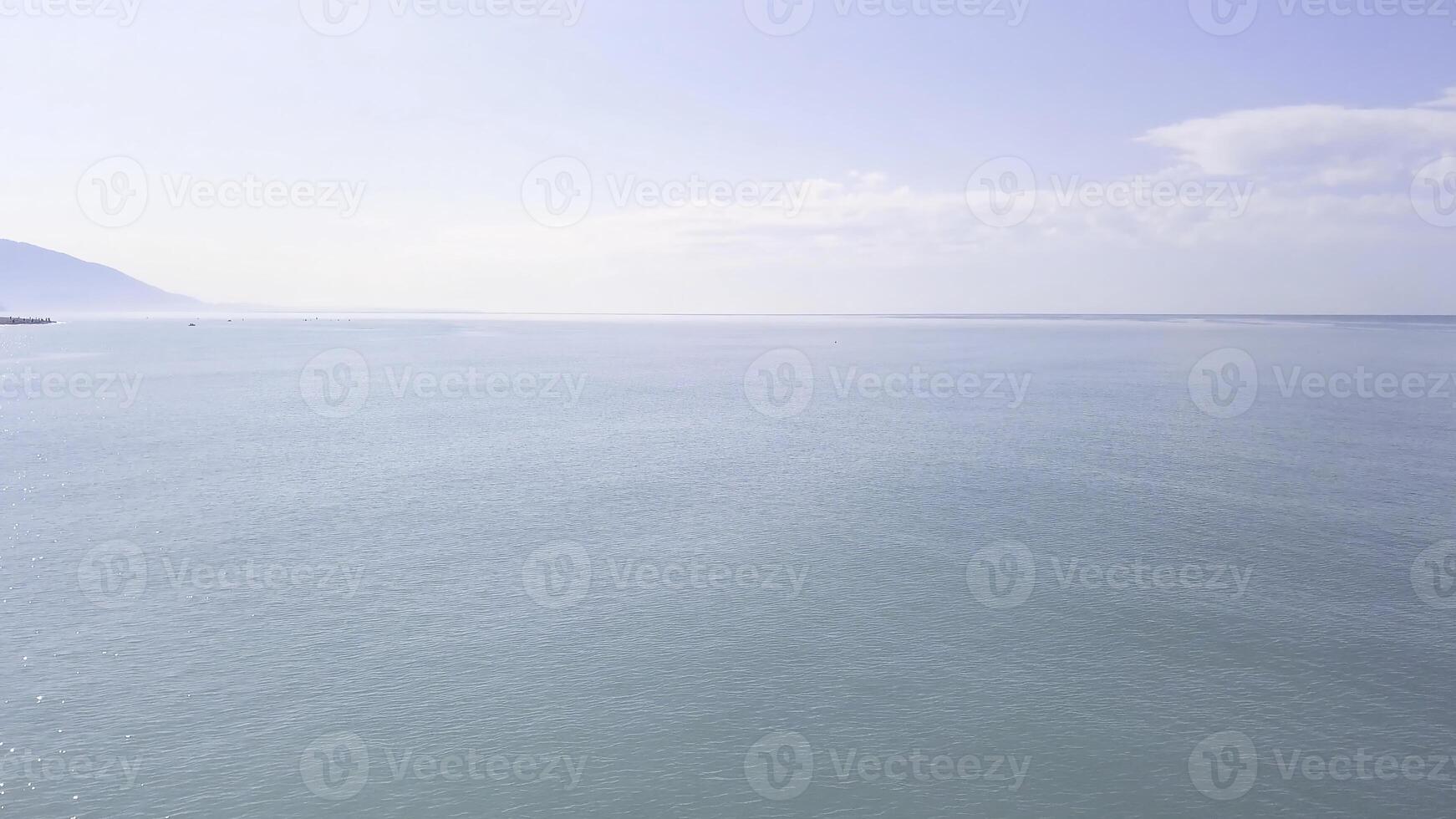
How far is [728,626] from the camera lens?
45625 mm

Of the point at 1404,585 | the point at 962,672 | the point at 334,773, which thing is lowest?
the point at 334,773

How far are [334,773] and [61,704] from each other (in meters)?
14.8

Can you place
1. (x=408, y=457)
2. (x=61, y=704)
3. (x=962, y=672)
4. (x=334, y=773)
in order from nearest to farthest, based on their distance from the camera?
(x=334, y=773) < (x=61, y=704) < (x=962, y=672) < (x=408, y=457)

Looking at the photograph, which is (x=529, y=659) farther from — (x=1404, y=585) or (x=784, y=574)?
(x=1404, y=585)

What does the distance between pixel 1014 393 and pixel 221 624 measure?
118 metres

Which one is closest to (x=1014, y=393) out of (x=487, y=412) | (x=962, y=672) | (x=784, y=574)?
(x=487, y=412)

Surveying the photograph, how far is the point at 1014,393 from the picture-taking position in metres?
134

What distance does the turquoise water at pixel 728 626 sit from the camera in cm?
3234

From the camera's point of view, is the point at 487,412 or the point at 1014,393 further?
the point at 1014,393

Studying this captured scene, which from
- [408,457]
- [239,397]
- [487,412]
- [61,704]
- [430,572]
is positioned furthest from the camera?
[239,397]

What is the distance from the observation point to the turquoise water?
32.3m

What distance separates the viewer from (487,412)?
115 metres

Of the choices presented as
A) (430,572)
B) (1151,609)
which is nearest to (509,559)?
(430,572)

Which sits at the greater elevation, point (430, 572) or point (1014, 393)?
point (1014, 393)
